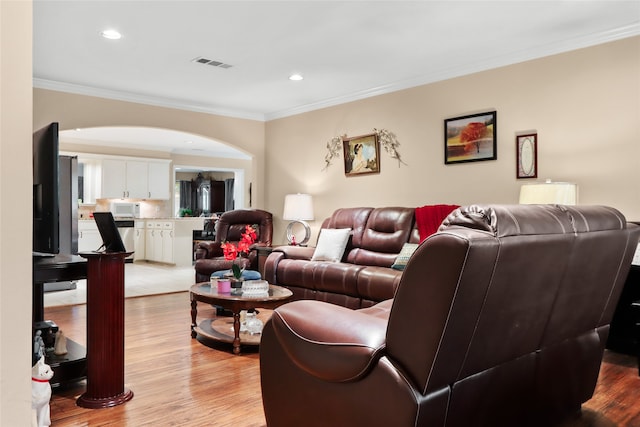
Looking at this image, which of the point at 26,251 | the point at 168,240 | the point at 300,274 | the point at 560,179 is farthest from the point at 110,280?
the point at 168,240

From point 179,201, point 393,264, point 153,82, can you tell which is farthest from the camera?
point 179,201

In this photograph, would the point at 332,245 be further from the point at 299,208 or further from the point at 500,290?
the point at 500,290

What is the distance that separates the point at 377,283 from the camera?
13.0 feet

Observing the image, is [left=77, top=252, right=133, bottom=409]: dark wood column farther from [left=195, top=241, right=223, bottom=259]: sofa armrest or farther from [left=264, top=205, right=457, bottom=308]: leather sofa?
[left=195, top=241, right=223, bottom=259]: sofa armrest

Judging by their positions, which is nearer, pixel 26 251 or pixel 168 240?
pixel 26 251

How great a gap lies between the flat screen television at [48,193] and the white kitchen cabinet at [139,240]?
7822 millimetres

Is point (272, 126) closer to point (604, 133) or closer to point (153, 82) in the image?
point (153, 82)

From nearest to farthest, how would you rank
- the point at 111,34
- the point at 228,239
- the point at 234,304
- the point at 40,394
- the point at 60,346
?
the point at 40,394, the point at 60,346, the point at 234,304, the point at 111,34, the point at 228,239

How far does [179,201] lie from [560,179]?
37.7 feet

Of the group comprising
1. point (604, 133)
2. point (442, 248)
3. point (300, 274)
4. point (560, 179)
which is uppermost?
point (604, 133)

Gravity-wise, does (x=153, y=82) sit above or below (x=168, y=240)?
above

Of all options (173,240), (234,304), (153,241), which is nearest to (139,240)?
(153,241)

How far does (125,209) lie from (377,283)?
735 cm

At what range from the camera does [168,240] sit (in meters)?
8.94
